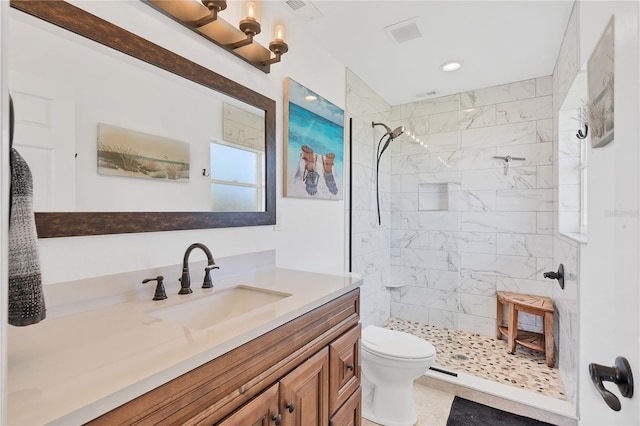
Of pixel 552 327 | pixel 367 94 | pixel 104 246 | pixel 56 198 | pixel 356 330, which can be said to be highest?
pixel 367 94

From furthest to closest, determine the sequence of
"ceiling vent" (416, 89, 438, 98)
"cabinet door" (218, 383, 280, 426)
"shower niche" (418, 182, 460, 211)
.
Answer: "shower niche" (418, 182, 460, 211) < "ceiling vent" (416, 89, 438, 98) < "cabinet door" (218, 383, 280, 426)

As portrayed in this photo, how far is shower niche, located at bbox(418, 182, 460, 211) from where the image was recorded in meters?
3.25

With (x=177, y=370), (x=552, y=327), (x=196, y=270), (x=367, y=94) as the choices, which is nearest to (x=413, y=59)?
(x=367, y=94)

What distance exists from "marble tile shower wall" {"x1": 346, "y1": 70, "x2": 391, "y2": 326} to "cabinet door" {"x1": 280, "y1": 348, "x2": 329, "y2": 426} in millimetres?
1560

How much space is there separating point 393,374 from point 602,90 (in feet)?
5.59

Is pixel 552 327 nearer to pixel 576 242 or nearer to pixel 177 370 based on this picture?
pixel 576 242

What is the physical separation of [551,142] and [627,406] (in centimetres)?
284

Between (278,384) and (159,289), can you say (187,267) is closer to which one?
(159,289)

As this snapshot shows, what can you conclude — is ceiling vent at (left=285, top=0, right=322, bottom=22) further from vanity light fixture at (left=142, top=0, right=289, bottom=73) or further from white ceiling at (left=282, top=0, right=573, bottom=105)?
vanity light fixture at (left=142, top=0, right=289, bottom=73)

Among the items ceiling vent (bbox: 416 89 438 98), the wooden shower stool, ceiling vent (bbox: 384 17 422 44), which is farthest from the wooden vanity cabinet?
ceiling vent (bbox: 416 89 438 98)

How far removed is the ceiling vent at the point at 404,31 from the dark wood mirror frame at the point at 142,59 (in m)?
1.10

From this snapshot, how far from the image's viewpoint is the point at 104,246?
105 centimetres

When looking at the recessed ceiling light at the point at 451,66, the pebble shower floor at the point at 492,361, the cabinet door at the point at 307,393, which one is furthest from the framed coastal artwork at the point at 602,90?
the pebble shower floor at the point at 492,361

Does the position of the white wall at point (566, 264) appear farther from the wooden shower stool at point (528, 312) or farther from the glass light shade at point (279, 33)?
the glass light shade at point (279, 33)
